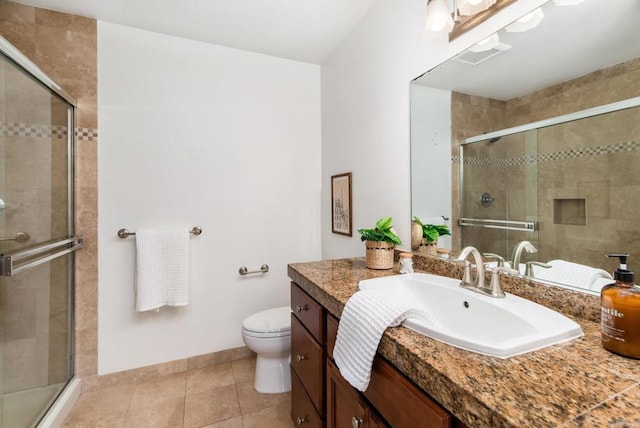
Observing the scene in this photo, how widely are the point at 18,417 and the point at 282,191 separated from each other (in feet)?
5.99

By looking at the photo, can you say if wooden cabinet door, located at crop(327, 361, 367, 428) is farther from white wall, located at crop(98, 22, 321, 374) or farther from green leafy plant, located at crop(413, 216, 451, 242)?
white wall, located at crop(98, 22, 321, 374)

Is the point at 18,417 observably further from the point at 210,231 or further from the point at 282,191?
the point at 282,191

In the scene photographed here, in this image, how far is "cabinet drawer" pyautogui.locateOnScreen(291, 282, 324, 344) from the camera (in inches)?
42.8

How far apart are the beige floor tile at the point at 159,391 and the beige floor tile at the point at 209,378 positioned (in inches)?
1.7

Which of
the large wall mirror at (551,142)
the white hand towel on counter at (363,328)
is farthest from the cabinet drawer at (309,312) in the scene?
the large wall mirror at (551,142)

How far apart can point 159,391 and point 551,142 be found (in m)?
2.34

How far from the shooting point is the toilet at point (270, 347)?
1.66 m

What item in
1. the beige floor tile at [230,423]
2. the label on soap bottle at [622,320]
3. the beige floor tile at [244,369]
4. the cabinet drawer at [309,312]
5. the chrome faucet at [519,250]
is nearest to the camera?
the label on soap bottle at [622,320]

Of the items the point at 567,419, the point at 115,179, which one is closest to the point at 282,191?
the point at 115,179

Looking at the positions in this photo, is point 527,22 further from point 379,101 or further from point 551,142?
point 379,101

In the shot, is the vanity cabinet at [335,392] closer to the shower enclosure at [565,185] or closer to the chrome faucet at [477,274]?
the chrome faucet at [477,274]

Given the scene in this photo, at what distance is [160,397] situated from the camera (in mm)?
Answer: 1745

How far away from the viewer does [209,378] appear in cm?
192

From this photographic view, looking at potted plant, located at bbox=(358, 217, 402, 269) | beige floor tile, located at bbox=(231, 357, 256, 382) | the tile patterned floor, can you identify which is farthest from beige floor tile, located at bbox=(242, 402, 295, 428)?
potted plant, located at bbox=(358, 217, 402, 269)
